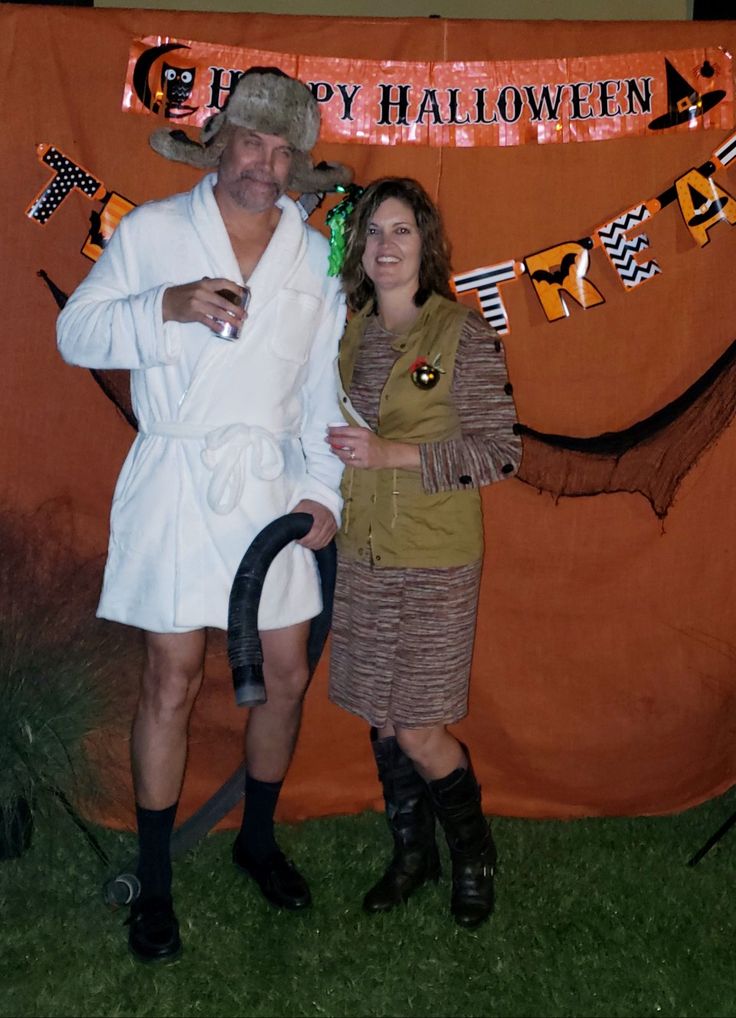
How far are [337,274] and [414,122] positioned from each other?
572 mm

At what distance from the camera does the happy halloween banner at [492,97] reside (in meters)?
2.67

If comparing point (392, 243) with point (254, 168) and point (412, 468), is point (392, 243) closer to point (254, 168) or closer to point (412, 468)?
point (254, 168)

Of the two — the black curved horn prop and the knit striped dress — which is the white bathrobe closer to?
the black curved horn prop

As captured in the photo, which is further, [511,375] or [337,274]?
[511,375]

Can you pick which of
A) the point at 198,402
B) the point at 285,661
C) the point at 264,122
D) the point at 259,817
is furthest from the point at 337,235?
A: the point at 259,817

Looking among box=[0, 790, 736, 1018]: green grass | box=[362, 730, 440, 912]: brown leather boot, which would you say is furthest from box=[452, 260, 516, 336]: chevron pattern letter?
box=[0, 790, 736, 1018]: green grass

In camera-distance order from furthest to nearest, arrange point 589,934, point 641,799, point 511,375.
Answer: point 641,799, point 511,375, point 589,934

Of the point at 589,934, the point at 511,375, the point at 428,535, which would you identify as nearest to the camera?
the point at 428,535

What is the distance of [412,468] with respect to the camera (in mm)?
2322

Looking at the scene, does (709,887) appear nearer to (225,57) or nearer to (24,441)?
(24,441)

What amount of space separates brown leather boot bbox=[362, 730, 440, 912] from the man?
18.5 inches

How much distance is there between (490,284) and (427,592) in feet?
3.02

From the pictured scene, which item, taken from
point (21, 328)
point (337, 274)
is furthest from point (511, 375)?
point (21, 328)

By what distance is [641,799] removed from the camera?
125 inches
